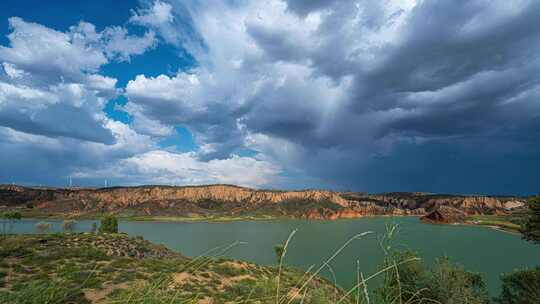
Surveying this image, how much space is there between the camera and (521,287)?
27.0m

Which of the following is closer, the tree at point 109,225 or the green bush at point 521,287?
the green bush at point 521,287

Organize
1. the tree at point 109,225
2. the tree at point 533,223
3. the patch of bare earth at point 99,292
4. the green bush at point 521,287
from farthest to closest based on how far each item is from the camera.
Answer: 1. the tree at point 109,225
2. the tree at point 533,223
3. the green bush at point 521,287
4. the patch of bare earth at point 99,292

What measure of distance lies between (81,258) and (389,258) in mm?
30069

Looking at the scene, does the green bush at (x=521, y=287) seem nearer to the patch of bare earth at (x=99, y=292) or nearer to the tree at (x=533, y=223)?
the tree at (x=533, y=223)

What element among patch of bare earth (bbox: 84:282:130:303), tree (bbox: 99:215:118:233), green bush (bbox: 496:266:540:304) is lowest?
green bush (bbox: 496:266:540:304)

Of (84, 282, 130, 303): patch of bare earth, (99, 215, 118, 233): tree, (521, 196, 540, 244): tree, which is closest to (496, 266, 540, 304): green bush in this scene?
(521, 196, 540, 244): tree

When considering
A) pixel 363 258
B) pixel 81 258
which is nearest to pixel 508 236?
pixel 363 258

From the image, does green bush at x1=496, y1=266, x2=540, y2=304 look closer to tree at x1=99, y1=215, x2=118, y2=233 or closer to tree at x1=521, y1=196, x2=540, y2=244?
tree at x1=521, y1=196, x2=540, y2=244

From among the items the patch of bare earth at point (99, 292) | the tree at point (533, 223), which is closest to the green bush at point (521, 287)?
the tree at point (533, 223)

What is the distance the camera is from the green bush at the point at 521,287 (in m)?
24.8

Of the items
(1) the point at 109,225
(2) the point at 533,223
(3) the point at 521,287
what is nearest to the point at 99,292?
(3) the point at 521,287

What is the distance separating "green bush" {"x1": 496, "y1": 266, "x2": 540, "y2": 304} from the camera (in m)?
24.8

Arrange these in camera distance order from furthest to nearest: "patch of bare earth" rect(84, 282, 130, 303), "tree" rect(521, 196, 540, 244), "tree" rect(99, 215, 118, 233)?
1. "tree" rect(99, 215, 118, 233)
2. "tree" rect(521, 196, 540, 244)
3. "patch of bare earth" rect(84, 282, 130, 303)

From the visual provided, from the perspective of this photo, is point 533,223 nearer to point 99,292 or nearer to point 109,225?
point 99,292
